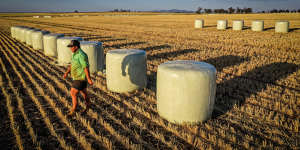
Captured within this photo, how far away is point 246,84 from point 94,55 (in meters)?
5.38

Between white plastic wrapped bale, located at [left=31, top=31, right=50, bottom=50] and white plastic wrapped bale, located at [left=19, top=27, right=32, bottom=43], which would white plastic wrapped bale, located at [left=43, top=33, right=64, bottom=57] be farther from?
white plastic wrapped bale, located at [left=19, top=27, right=32, bottom=43]

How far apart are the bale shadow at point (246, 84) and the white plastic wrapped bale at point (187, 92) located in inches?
26.9

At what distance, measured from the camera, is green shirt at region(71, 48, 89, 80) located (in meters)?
4.59

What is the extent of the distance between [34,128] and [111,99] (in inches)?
79.3

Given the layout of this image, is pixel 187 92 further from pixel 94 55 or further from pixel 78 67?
pixel 94 55

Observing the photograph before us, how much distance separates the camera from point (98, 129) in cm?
434

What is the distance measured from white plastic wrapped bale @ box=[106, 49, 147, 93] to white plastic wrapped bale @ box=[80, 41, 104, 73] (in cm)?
198

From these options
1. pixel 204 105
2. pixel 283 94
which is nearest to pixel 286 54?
pixel 283 94

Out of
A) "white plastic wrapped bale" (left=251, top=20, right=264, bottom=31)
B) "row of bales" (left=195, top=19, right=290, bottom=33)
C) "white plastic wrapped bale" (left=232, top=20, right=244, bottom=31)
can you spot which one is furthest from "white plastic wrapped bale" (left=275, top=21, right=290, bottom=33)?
"white plastic wrapped bale" (left=232, top=20, right=244, bottom=31)

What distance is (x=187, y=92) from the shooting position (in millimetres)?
4238

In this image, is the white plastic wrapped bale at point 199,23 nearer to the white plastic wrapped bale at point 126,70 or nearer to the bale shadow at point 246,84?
the bale shadow at point 246,84

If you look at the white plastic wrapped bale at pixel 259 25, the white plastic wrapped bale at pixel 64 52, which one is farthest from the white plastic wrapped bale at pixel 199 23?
the white plastic wrapped bale at pixel 64 52

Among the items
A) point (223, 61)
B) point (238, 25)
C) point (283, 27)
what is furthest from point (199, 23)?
point (223, 61)

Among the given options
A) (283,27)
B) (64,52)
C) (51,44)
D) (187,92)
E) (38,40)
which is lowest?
(187,92)
